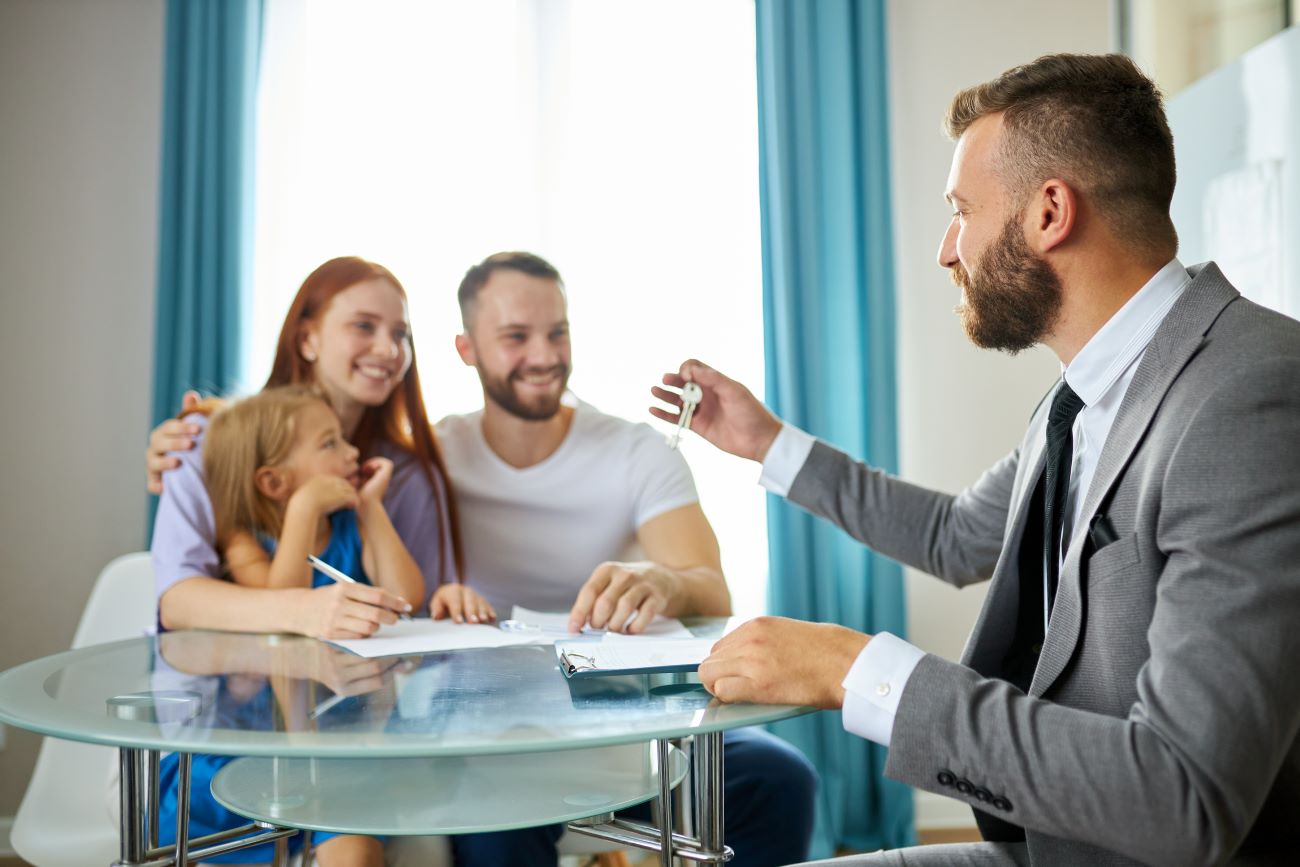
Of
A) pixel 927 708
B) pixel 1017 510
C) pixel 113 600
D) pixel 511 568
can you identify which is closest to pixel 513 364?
pixel 511 568

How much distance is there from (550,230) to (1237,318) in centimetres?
240

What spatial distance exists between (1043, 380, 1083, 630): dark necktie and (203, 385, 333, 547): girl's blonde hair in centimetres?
128

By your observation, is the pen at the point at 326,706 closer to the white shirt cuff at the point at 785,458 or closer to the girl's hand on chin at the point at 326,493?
the girl's hand on chin at the point at 326,493

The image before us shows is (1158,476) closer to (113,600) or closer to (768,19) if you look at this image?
(113,600)

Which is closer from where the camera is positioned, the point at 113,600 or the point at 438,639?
the point at 438,639

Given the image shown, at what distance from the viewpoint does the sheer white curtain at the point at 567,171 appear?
323 centimetres

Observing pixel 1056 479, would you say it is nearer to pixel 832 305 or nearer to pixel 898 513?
pixel 898 513

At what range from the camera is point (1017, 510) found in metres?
1.38

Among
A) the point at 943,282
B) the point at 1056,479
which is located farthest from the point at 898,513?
the point at 943,282

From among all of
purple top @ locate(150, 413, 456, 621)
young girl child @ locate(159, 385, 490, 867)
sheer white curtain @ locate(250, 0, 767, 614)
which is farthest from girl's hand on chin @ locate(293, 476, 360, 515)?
sheer white curtain @ locate(250, 0, 767, 614)

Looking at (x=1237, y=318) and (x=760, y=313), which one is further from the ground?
(x=760, y=313)

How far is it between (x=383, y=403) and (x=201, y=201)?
1305 mm

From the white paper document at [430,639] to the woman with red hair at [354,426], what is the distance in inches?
3.5

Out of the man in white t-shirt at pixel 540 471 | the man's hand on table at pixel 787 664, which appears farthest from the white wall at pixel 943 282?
the man's hand on table at pixel 787 664
